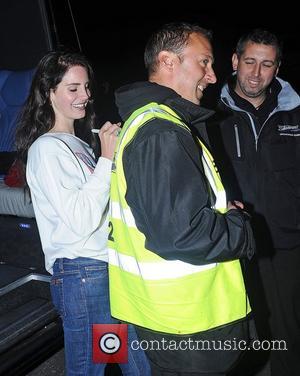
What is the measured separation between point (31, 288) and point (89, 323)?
4.50 feet

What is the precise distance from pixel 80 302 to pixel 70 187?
0.48 meters

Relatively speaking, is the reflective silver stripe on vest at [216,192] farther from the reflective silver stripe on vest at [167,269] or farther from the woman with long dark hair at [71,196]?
the woman with long dark hair at [71,196]

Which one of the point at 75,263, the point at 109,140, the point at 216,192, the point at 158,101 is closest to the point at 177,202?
the point at 216,192

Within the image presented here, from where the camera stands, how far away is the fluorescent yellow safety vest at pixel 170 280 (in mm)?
1421

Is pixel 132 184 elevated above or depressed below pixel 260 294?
above

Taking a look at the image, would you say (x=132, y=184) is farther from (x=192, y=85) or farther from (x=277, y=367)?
(x=277, y=367)

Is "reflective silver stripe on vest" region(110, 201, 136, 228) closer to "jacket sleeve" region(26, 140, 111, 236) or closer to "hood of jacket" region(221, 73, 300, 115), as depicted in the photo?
"jacket sleeve" region(26, 140, 111, 236)

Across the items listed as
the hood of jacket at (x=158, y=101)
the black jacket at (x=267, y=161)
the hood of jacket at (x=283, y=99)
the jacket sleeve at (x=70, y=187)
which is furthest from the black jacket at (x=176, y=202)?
the hood of jacket at (x=283, y=99)

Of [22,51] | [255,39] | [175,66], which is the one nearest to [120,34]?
[22,51]

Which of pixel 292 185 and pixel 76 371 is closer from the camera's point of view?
pixel 76 371

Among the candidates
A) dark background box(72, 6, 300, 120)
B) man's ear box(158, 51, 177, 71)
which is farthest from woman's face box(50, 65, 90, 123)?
dark background box(72, 6, 300, 120)

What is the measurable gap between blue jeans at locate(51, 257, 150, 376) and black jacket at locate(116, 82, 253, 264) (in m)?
0.48

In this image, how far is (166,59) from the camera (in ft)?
5.10

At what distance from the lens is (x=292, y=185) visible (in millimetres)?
2514
